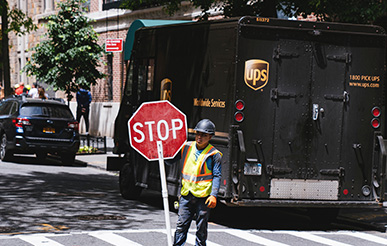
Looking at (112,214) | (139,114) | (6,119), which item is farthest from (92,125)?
(139,114)

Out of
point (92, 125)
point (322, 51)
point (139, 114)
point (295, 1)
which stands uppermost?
point (295, 1)

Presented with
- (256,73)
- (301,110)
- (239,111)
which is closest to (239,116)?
(239,111)

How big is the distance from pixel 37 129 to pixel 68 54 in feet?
18.4

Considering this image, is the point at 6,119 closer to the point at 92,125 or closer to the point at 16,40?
the point at 92,125

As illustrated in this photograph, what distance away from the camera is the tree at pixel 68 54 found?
2456 centimetres

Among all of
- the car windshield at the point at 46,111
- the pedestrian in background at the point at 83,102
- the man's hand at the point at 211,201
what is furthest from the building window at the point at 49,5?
the man's hand at the point at 211,201

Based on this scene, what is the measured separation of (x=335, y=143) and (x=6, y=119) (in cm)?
1144

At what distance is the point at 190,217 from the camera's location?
8.16 meters

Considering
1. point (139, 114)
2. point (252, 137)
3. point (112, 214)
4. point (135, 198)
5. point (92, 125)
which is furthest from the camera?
point (92, 125)

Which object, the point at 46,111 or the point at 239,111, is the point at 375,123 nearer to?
the point at 239,111

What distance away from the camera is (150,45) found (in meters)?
13.2

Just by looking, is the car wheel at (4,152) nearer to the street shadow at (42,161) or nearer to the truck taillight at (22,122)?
the street shadow at (42,161)

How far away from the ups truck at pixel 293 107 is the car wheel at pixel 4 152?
32.1 ft

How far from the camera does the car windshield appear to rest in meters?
19.5
